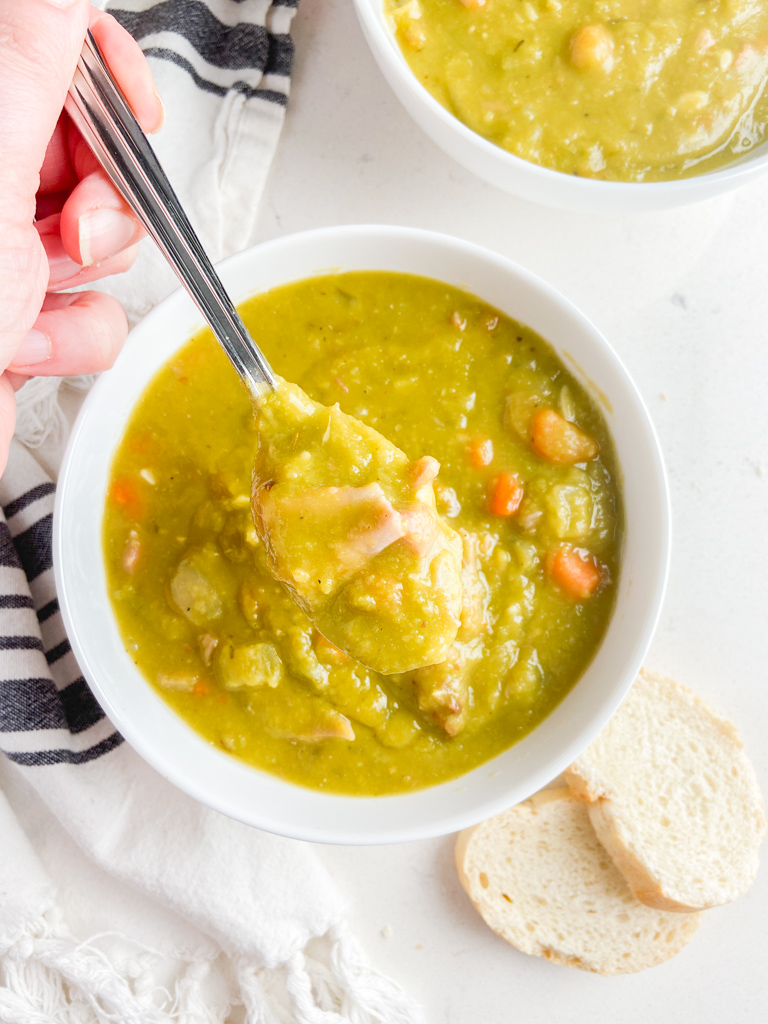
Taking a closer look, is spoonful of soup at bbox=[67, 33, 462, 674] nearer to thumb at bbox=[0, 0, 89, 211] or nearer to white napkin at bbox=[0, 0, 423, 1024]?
thumb at bbox=[0, 0, 89, 211]

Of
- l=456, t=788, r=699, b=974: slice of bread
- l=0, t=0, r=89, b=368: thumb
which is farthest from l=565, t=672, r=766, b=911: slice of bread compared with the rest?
l=0, t=0, r=89, b=368: thumb

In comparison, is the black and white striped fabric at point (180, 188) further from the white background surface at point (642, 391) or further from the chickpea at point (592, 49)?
the chickpea at point (592, 49)

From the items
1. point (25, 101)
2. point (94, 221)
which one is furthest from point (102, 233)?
point (25, 101)

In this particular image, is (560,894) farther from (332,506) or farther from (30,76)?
(30,76)

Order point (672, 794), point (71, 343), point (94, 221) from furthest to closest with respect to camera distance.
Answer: point (672, 794) < point (71, 343) < point (94, 221)

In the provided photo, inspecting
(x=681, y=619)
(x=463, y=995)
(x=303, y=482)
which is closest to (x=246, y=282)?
(x=303, y=482)

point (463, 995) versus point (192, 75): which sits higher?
point (192, 75)

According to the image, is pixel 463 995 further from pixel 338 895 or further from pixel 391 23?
pixel 391 23
